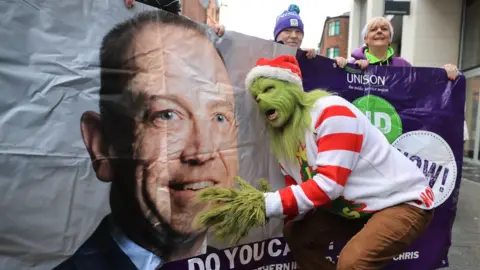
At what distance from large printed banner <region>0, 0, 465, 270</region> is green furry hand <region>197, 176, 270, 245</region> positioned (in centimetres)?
25

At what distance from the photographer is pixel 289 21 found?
295cm

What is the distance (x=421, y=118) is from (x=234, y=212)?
1753 mm

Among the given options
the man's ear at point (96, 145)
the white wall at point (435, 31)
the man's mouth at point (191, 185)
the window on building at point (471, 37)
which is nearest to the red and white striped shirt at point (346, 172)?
the man's mouth at point (191, 185)

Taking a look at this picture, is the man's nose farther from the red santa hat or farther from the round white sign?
the round white sign

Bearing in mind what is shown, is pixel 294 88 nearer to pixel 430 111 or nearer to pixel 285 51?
pixel 285 51

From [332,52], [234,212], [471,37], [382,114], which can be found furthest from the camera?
[332,52]

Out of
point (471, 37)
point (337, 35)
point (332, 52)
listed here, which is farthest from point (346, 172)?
point (337, 35)

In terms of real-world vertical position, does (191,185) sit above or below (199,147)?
below

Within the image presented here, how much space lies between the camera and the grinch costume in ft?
5.44

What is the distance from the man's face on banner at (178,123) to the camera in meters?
1.79

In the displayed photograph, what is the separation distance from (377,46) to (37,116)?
7.92ft

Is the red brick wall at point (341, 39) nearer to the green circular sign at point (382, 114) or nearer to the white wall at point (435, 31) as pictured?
the white wall at point (435, 31)

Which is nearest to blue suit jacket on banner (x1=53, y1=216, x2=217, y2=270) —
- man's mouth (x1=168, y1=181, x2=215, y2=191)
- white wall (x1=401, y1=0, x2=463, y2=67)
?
man's mouth (x1=168, y1=181, x2=215, y2=191)

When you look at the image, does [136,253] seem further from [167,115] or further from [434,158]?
[434,158]
